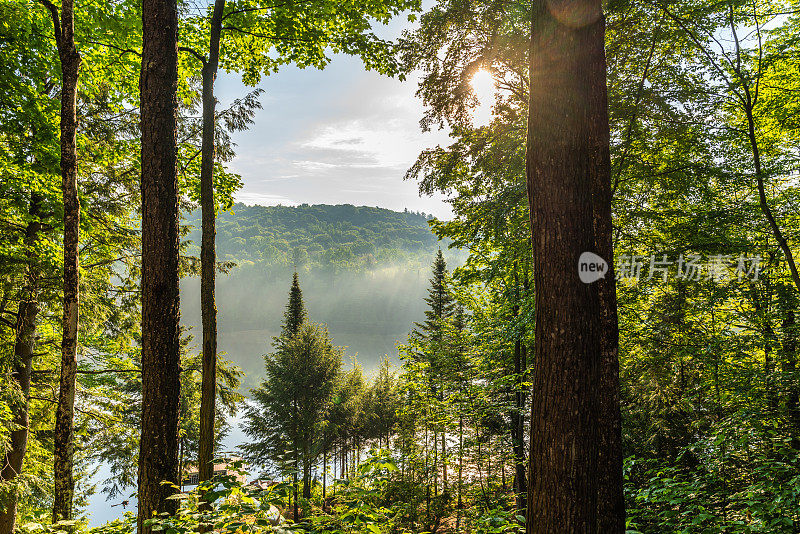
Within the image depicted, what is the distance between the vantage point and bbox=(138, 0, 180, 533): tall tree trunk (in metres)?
3.24

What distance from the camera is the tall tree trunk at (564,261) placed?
187 cm

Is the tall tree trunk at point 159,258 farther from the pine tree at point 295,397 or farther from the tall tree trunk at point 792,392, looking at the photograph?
the pine tree at point 295,397

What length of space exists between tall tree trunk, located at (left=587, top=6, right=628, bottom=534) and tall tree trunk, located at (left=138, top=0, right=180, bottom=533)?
346cm

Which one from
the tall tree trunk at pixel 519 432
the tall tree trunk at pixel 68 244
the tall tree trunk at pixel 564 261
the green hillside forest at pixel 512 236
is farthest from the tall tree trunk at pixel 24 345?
the tall tree trunk at pixel 519 432

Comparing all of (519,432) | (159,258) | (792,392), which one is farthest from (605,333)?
(519,432)

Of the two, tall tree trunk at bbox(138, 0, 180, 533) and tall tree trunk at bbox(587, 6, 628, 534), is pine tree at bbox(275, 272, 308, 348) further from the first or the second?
tall tree trunk at bbox(587, 6, 628, 534)

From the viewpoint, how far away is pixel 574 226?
199cm

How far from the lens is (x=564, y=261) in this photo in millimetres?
1983

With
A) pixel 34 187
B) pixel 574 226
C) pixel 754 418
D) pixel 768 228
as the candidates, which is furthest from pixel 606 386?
pixel 34 187

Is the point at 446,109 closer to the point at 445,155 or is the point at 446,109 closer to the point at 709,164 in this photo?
the point at 445,155

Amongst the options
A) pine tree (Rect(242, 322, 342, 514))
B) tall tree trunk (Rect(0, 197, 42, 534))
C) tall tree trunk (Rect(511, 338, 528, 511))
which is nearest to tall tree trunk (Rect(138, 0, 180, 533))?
tall tree trunk (Rect(0, 197, 42, 534))

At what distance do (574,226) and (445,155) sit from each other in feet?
18.2

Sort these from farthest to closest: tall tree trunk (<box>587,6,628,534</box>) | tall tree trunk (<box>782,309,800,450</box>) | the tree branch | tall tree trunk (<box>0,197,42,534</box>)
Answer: tall tree trunk (<box>0,197,42,534</box>) → the tree branch → tall tree trunk (<box>782,309,800,450</box>) → tall tree trunk (<box>587,6,628,534</box>)

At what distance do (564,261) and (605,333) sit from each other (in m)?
0.45
